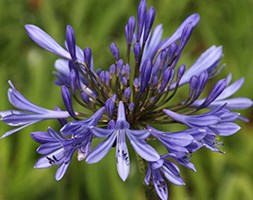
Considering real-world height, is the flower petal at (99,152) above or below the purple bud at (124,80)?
below

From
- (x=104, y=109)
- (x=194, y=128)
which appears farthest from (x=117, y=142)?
(x=194, y=128)

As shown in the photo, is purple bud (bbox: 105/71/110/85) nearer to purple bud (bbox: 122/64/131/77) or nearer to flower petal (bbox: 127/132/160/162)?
purple bud (bbox: 122/64/131/77)

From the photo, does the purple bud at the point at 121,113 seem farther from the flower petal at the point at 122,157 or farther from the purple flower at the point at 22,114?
the purple flower at the point at 22,114

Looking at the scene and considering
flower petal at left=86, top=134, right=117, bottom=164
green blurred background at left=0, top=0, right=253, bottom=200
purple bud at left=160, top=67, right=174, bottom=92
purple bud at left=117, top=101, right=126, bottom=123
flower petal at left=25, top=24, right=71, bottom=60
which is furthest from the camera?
green blurred background at left=0, top=0, right=253, bottom=200

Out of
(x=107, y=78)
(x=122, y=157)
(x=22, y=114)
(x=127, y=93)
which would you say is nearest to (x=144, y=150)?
(x=122, y=157)

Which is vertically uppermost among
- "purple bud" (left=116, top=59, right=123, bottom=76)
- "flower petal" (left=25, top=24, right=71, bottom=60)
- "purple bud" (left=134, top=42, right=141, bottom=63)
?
"flower petal" (left=25, top=24, right=71, bottom=60)

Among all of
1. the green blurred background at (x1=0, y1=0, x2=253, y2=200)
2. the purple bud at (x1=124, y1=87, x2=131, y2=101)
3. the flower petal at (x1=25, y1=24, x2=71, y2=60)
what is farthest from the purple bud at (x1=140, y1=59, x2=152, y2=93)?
the green blurred background at (x1=0, y1=0, x2=253, y2=200)

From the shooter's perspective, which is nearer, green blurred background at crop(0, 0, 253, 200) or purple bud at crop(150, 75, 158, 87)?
purple bud at crop(150, 75, 158, 87)

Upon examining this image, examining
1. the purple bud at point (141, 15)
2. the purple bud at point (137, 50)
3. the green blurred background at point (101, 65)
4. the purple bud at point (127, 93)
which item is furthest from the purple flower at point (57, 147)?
the green blurred background at point (101, 65)

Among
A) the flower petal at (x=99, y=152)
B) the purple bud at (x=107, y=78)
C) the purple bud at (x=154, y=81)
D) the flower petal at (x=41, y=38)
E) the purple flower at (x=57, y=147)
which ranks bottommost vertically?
the flower petal at (x=99, y=152)

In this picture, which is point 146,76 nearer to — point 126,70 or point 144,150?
point 126,70
